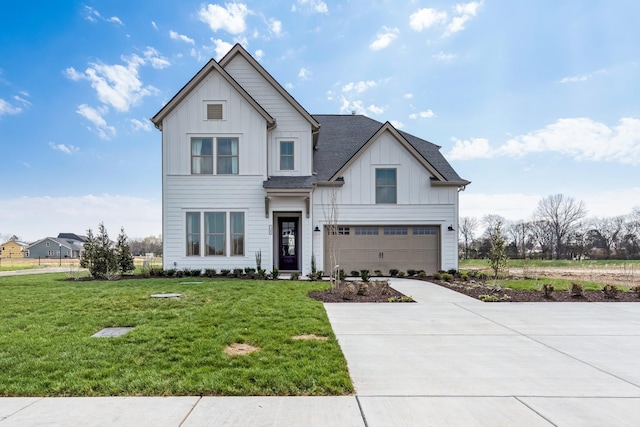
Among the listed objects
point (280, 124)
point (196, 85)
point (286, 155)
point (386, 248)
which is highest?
point (196, 85)

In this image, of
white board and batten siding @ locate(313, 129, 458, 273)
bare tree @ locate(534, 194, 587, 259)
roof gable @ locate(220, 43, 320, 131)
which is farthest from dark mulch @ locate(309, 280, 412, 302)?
bare tree @ locate(534, 194, 587, 259)

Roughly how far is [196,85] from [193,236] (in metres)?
6.52

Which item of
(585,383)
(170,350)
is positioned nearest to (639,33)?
(585,383)

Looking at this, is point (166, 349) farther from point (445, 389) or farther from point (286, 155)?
point (286, 155)

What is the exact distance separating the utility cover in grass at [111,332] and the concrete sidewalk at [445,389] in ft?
6.88

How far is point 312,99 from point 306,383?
2071 centimetres

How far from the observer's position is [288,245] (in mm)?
16047

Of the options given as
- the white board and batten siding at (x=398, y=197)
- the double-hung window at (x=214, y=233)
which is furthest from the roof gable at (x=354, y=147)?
the double-hung window at (x=214, y=233)

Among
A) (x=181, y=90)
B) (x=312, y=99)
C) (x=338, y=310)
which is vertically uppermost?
(x=312, y=99)

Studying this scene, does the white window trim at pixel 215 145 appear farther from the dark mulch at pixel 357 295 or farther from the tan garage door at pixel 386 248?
the dark mulch at pixel 357 295

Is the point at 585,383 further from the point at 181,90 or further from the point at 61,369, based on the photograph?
the point at 181,90

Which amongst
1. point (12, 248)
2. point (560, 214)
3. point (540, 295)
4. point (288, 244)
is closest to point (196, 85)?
point (288, 244)

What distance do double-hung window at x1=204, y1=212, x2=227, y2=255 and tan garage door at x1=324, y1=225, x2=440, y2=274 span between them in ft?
15.0

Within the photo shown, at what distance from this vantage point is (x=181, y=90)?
1415 centimetres
